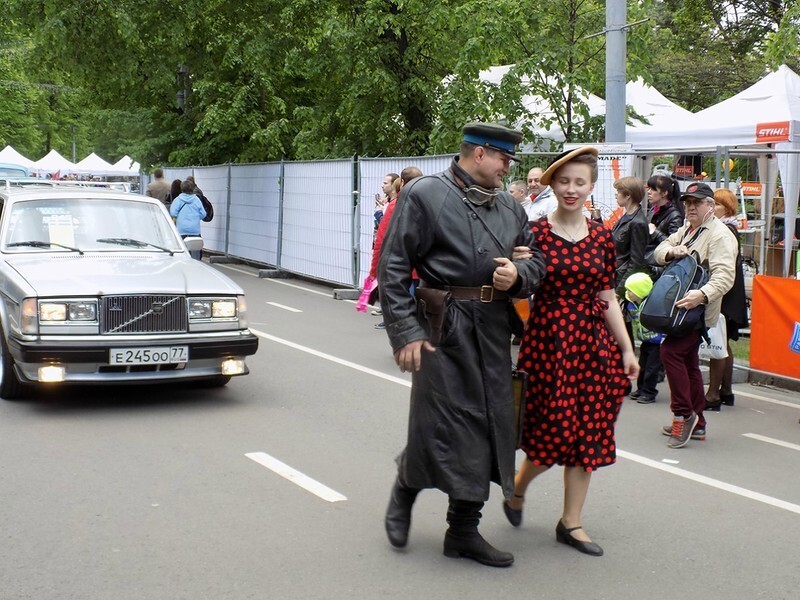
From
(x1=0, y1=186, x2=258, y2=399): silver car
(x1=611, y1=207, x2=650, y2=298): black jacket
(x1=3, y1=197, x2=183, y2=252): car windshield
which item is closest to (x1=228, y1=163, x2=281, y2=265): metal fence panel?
(x1=3, y1=197, x2=183, y2=252): car windshield

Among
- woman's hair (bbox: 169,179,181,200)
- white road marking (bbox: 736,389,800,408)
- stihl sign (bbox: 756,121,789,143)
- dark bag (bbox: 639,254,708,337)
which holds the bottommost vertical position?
white road marking (bbox: 736,389,800,408)

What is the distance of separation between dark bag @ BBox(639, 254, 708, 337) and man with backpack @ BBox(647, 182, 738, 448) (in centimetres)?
3

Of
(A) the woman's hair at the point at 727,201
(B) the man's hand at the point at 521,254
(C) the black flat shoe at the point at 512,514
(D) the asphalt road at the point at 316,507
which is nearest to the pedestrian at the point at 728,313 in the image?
(A) the woman's hair at the point at 727,201

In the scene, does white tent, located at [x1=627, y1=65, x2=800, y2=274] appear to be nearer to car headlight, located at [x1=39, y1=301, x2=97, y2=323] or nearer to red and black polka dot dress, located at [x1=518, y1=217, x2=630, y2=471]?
car headlight, located at [x1=39, y1=301, x2=97, y2=323]

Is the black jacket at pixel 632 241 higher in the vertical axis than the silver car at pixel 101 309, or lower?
higher

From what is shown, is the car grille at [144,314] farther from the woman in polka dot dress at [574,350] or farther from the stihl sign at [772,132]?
the stihl sign at [772,132]

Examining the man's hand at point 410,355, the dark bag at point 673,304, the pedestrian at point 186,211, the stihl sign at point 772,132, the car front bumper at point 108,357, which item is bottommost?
the car front bumper at point 108,357

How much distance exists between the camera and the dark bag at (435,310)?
181 inches

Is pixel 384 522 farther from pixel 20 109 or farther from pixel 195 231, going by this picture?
pixel 20 109

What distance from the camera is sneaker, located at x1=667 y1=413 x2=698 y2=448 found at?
7277 mm

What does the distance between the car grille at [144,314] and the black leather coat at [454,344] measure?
11.4 feet

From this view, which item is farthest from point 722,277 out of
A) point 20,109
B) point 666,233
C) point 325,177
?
point 20,109

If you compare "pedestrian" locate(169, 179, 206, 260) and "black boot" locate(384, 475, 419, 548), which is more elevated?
"pedestrian" locate(169, 179, 206, 260)

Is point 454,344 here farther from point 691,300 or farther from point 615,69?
point 615,69
